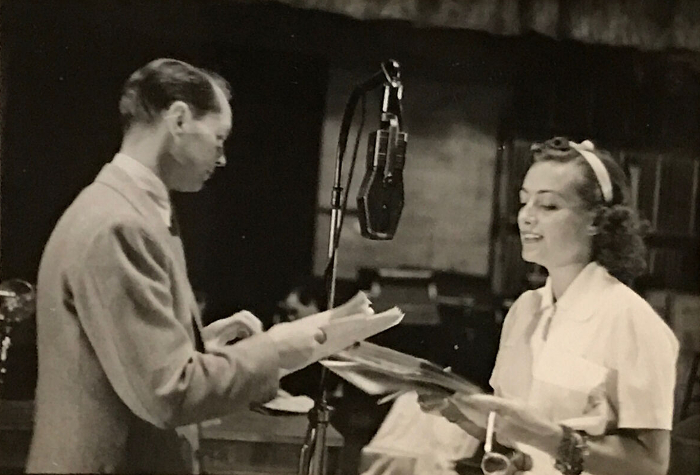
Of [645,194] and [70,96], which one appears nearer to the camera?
[70,96]

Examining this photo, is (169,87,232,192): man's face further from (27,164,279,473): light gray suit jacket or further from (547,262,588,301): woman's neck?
(547,262,588,301): woman's neck

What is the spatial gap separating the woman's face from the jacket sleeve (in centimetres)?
58

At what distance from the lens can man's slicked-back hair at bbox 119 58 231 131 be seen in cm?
128

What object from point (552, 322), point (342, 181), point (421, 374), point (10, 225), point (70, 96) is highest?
point (70, 96)

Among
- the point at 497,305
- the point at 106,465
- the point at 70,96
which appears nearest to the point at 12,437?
the point at 106,465

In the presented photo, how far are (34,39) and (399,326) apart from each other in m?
0.82

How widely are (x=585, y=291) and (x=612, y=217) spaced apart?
149mm

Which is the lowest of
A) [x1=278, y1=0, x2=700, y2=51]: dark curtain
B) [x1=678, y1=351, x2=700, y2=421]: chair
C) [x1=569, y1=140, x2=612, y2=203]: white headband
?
[x1=678, y1=351, x2=700, y2=421]: chair

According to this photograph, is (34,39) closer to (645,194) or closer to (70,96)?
(70,96)

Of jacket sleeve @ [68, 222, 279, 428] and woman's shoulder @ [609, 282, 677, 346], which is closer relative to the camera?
jacket sleeve @ [68, 222, 279, 428]

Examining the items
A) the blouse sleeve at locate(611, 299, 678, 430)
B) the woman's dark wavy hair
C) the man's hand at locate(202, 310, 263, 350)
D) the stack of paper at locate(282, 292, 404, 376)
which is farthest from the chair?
the man's hand at locate(202, 310, 263, 350)

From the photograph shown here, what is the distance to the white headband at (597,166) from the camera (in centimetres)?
138

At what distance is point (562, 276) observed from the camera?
139 centimetres

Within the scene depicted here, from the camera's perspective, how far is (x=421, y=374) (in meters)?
1.36
